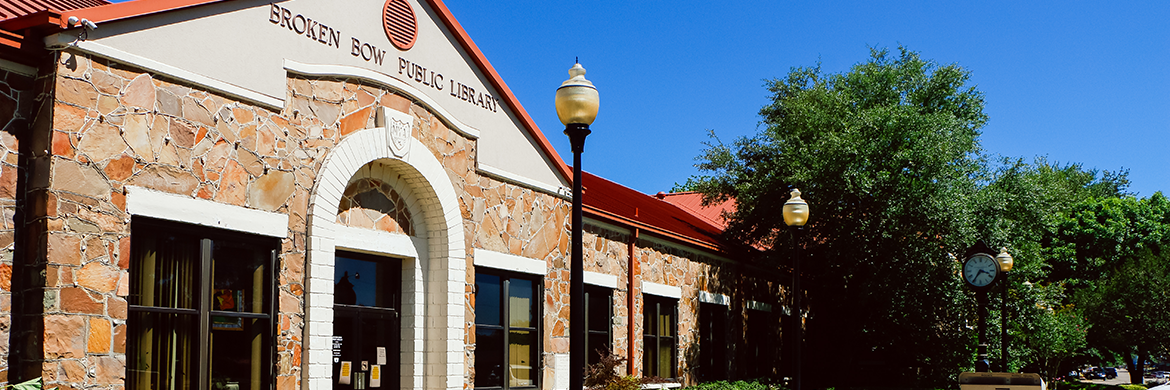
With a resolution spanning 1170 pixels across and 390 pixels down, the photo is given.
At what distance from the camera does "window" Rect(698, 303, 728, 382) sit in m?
21.5

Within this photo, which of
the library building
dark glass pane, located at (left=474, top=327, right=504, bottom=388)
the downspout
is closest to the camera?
the library building

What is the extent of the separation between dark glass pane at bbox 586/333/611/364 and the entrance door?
17.4ft

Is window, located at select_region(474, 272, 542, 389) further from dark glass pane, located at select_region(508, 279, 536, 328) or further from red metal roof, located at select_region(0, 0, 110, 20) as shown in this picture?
red metal roof, located at select_region(0, 0, 110, 20)

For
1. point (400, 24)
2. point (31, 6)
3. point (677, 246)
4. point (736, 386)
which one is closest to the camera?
point (31, 6)

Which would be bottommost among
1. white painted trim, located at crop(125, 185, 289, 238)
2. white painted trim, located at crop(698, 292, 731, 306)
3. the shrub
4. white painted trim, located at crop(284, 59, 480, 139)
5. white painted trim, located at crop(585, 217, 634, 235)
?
the shrub

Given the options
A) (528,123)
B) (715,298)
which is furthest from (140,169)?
(715,298)

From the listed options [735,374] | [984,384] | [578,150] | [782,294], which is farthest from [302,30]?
[782,294]

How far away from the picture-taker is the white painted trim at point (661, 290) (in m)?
18.9

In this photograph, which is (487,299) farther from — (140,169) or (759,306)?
(759,306)

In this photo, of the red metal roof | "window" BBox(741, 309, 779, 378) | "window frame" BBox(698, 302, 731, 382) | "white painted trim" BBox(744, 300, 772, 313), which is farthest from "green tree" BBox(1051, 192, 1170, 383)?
the red metal roof

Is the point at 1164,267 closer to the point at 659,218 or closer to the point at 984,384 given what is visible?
the point at 659,218

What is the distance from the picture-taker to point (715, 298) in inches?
868

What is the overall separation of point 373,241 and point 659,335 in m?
9.06

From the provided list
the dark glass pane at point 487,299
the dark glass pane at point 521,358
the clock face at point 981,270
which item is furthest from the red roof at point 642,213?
the clock face at point 981,270
